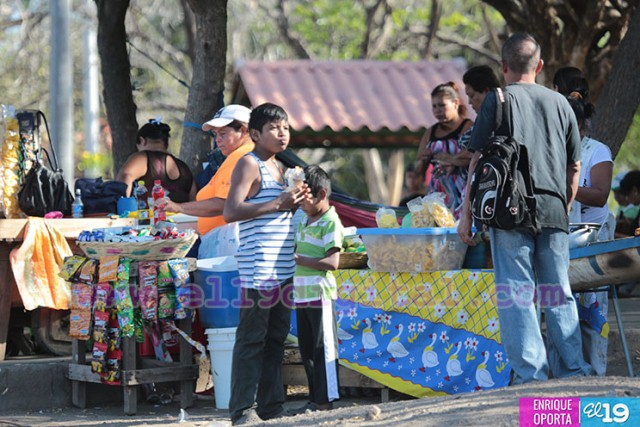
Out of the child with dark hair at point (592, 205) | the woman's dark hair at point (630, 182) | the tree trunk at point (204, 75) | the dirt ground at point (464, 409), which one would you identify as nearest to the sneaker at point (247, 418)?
the dirt ground at point (464, 409)

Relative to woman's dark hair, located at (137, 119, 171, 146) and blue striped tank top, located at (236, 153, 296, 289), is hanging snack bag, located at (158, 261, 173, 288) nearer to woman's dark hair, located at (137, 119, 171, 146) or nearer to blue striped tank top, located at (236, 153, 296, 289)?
blue striped tank top, located at (236, 153, 296, 289)

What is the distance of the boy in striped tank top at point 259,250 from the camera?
243 inches

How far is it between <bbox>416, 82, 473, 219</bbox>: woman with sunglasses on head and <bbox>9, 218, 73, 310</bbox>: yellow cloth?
2936 mm

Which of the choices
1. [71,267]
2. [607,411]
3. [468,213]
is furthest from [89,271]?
[607,411]

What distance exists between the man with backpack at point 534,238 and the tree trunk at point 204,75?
473 cm

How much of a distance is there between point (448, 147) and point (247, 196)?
280 centimetres

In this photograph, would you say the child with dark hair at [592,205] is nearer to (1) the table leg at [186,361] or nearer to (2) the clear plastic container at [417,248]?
(2) the clear plastic container at [417,248]

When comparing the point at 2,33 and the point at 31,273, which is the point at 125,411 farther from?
the point at 2,33

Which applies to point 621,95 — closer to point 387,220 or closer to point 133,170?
point 387,220

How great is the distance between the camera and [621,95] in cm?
982

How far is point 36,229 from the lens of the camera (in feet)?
26.8

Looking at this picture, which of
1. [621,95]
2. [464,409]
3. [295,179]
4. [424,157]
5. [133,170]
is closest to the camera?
[464,409]

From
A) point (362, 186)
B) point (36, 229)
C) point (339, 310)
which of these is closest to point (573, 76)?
point (339, 310)

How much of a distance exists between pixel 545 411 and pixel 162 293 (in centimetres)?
326
